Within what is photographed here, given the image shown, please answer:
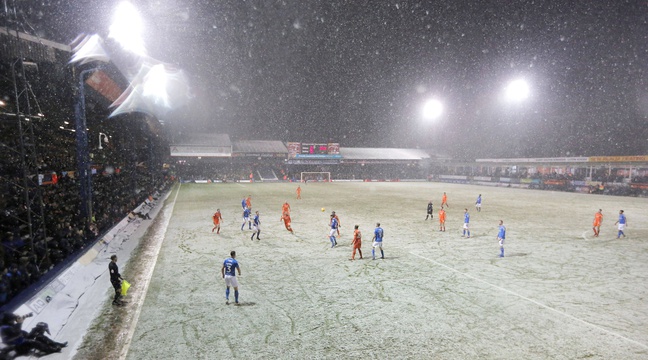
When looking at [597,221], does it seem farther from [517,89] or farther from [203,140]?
[203,140]

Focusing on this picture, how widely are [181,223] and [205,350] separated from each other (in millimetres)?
15564

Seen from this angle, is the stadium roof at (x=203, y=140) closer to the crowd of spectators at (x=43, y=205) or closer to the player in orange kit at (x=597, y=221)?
the crowd of spectators at (x=43, y=205)

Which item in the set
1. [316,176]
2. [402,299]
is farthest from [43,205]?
[316,176]

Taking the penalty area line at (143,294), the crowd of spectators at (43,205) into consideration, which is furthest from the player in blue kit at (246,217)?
the crowd of spectators at (43,205)

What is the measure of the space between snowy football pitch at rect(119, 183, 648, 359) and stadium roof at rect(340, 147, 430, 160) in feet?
192

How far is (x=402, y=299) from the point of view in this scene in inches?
353

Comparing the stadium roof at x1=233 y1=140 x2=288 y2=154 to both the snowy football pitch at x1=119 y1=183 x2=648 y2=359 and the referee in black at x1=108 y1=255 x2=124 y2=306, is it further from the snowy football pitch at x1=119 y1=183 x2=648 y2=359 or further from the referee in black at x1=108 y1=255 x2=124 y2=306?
the referee in black at x1=108 y1=255 x2=124 y2=306

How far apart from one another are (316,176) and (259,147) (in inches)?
566

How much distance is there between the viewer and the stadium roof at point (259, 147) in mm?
68250

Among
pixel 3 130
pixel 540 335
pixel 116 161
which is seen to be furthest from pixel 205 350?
pixel 116 161

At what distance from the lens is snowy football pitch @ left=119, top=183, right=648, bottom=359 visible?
663cm

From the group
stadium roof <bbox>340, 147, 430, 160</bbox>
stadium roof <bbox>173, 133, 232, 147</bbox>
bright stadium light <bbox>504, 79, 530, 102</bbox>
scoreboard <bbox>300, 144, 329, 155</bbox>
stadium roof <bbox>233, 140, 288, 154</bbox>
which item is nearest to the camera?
bright stadium light <bbox>504, 79, 530, 102</bbox>

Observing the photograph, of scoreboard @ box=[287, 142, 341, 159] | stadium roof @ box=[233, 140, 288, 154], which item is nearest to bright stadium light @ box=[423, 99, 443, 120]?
scoreboard @ box=[287, 142, 341, 159]

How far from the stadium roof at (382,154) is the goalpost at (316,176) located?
596 cm
